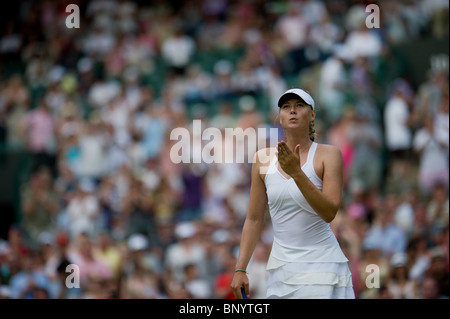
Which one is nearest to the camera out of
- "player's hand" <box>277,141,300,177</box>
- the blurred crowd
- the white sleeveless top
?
"player's hand" <box>277,141,300,177</box>

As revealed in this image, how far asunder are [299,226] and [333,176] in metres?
0.33

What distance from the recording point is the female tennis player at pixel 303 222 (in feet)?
14.2

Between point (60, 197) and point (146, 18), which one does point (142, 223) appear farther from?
point (146, 18)

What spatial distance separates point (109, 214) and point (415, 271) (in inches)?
197

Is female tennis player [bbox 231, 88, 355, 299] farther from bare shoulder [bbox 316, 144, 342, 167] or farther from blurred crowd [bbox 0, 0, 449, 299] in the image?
blurred crowd [bbox 0, 0, 449, 299]

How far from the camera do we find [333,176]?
4.34 m

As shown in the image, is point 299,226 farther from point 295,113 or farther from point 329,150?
point 295,113

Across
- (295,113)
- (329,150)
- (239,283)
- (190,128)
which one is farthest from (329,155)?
(190,128)

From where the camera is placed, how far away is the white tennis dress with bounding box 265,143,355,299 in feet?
14.3

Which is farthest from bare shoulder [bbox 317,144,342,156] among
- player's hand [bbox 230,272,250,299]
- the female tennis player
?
player's hand [bbox 230,272,250,299]

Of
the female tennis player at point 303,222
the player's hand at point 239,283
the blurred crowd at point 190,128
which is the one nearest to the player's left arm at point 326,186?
the female tennis player at point 303,222

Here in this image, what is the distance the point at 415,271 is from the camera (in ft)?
26.1

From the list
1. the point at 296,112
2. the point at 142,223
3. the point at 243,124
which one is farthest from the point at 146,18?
the point at 296,112
